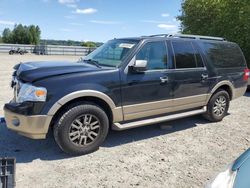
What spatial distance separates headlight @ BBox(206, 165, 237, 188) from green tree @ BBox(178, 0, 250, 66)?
12575 mm

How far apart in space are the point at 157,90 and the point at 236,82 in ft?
8.97

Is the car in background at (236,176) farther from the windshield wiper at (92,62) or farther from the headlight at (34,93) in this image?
the windshield wiper at (92,62)

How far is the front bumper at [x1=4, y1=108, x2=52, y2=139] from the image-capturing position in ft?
14.9

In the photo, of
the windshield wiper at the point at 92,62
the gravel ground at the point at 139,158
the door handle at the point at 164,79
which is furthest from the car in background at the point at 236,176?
the windshield wiper at the point at 92,62

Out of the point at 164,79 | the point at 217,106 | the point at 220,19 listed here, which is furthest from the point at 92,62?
the point at 220,19

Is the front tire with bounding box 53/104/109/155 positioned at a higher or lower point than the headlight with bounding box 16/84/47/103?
lower

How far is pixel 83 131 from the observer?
16.2ft

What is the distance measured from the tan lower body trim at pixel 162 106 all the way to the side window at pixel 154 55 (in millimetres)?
682

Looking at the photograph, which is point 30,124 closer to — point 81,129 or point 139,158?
point 81,129

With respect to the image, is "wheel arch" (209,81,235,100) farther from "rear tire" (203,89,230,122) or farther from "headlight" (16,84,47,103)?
"headlight" (16,84,47,103)

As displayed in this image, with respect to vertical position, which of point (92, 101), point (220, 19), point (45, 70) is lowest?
point (92, 101)

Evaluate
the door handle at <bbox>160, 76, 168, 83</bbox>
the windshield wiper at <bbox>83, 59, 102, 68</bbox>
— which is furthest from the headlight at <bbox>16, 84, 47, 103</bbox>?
the door handle at <bbox>160, 76, 168, 83</bbox>

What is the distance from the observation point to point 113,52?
5910 millimetres

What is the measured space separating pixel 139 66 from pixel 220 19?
11.9 meters
